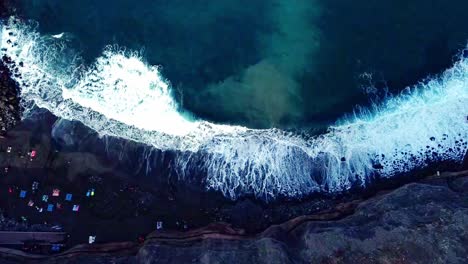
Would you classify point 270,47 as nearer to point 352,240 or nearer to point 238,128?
point 238,128

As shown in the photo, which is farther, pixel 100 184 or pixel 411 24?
pixel 411 24

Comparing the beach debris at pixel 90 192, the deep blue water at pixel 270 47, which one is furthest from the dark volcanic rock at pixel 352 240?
the deep blue water at pixel 270 47

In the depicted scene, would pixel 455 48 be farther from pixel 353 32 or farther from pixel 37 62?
pixel 37 62

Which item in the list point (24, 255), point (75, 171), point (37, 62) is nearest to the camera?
point (24, 255)

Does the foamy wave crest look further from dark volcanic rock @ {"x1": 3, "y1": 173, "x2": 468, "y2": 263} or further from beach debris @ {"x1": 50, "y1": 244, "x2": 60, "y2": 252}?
beach debris @ {"x1": 50, "y1": 244, "x2": 60, "y2": 252}

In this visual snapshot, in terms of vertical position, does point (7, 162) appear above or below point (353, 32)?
below

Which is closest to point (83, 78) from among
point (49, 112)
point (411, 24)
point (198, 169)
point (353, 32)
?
point (49, 112)

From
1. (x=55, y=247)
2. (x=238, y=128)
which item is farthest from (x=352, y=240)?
(x=55, y=247)
